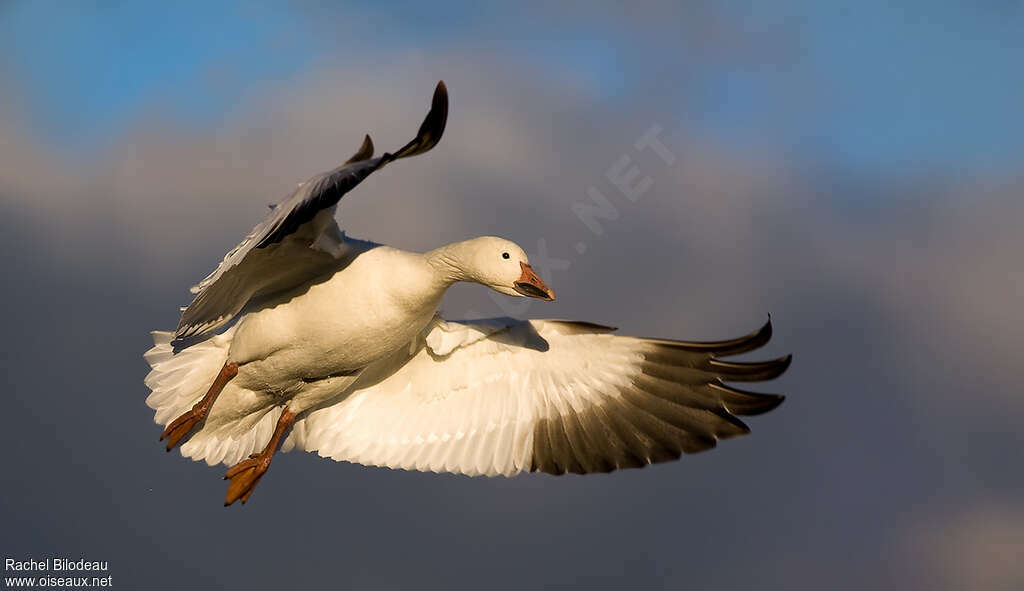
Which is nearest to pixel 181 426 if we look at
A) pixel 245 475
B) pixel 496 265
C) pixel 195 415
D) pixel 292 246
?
Result: pixel 195 415

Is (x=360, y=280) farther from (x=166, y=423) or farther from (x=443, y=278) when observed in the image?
(x=166, y=423)

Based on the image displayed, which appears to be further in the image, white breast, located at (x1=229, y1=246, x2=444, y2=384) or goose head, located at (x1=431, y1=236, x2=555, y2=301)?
white breast, located at (x1=229, y1=246, x2=444, y2=384)

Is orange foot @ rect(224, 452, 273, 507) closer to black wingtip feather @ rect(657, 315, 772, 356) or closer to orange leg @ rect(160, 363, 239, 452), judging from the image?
orange leg @ rect(160, 363, 239, 452)

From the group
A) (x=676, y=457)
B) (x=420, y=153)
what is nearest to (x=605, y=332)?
(x=676, y=457)

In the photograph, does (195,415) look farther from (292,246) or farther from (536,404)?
(536,404)

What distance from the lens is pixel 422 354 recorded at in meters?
9.13

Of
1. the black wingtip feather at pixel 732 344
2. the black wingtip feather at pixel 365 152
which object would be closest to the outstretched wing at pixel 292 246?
the black wingtip feather at pixel 365 152

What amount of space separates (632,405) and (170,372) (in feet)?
13.8

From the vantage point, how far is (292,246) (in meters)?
7.66

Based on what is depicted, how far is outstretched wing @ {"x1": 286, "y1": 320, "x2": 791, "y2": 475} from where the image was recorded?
846cm

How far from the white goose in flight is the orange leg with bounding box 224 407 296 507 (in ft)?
0.05

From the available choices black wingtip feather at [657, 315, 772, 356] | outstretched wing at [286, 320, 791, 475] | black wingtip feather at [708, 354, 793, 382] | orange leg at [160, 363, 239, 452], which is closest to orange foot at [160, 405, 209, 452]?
orange leg at [160, 363, 239, 452]

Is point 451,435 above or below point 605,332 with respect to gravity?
below

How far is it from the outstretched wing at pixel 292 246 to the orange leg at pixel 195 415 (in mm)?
414
